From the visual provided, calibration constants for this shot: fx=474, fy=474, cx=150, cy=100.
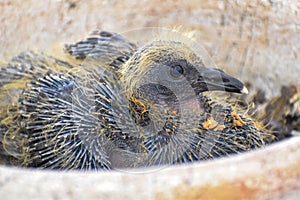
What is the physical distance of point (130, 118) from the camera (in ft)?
3.79

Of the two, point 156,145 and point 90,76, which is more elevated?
point 90,76

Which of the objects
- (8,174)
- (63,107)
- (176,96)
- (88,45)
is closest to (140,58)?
(176,96)

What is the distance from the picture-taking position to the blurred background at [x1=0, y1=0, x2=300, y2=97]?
145 cm

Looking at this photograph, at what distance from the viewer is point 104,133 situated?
115 centimetres

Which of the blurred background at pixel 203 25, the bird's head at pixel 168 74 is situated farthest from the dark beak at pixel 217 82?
the blurred background at pixel 203 25

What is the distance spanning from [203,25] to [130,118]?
576 mm

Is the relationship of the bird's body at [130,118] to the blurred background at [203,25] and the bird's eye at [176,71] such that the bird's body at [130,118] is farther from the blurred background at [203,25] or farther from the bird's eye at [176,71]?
the blurred background at [203,25]

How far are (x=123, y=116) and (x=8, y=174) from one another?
513mm

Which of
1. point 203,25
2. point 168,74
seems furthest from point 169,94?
point 203,25

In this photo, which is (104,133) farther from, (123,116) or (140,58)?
(140,58)

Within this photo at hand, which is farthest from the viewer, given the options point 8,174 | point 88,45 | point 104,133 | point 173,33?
point 88,45

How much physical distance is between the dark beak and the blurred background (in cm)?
35

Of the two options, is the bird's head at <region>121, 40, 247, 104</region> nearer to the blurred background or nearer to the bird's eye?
the bird's eye

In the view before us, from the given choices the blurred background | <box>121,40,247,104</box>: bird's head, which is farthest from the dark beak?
the blurred background
